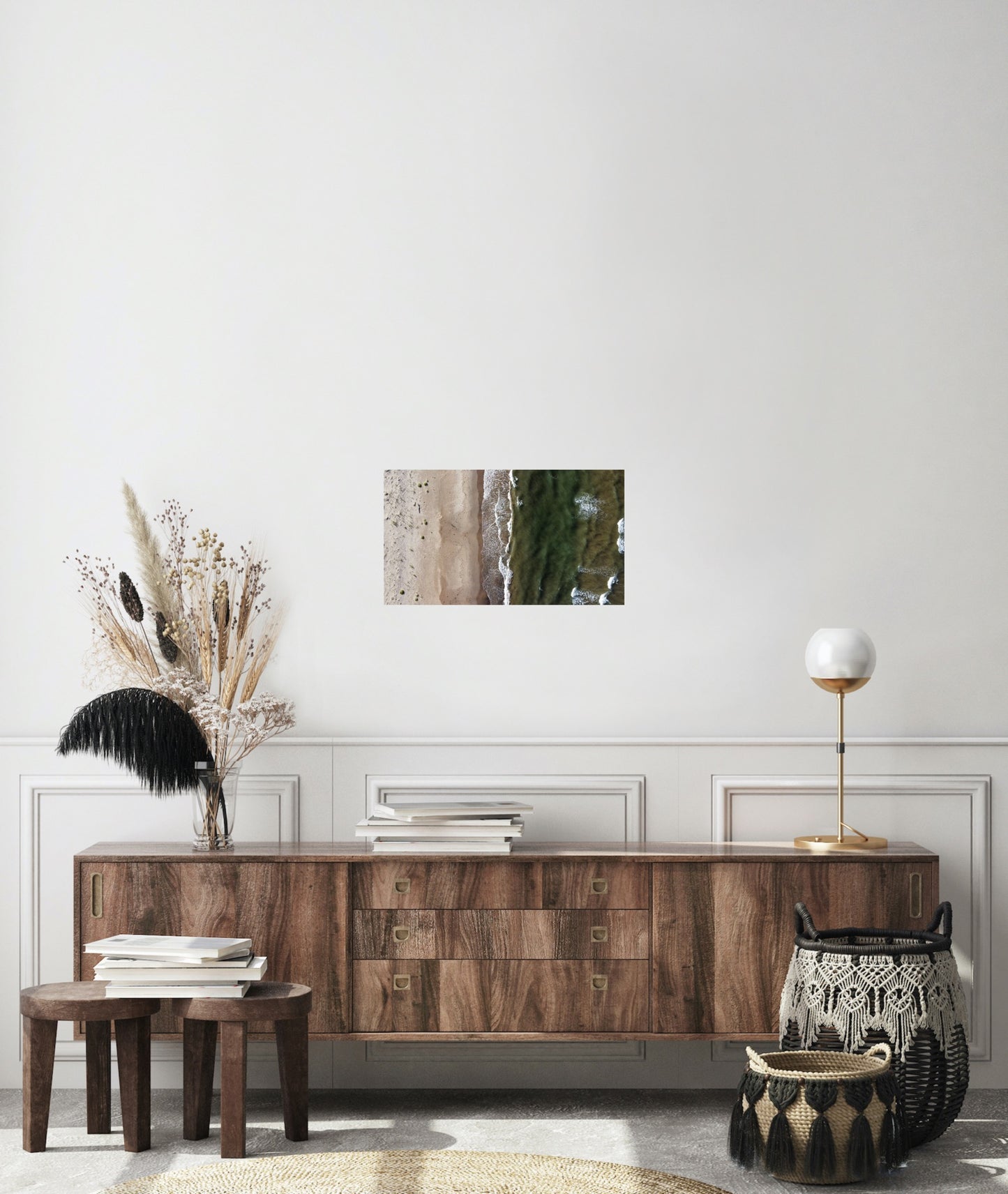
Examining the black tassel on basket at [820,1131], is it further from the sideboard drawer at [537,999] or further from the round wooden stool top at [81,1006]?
the round wooden stool top at [81,1006]

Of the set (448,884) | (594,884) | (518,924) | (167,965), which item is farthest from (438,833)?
(167,965)

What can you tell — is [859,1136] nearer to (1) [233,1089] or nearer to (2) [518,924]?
(2) [518,924]

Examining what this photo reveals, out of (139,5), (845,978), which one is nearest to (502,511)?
(845,978)

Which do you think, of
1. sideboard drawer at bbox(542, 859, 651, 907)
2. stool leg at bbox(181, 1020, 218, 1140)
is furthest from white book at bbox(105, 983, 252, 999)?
sideboard drawer at bbox(542, 859, 651, 907)

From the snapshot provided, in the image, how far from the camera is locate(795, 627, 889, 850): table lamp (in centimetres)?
321

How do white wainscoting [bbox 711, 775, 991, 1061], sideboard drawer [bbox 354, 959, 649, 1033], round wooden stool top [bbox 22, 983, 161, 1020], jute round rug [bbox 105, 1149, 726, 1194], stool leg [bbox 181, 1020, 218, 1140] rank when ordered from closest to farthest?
jute round rug [bbox 105, 1149, 726, 1194], round wooden stool top [bbox 22, 983, 161, 1020], stool leg [bbox 181, 1020, 218, 1140], sideboard drawer [bbox 354, 959, 649, 1033], white wainscoting [bbox 711, 775, 991, 1061]

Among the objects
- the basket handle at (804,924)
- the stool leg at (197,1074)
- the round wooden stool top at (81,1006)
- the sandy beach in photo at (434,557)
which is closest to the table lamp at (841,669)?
the basket handle at (804,924)

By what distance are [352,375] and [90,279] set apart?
786mm

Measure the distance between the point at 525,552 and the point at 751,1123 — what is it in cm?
155

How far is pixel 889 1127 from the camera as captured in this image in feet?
8.70

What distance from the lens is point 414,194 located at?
3504 millimetres

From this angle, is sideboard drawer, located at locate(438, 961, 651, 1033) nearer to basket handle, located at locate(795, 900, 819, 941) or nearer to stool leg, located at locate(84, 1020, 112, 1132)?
basket handle, located at locate(795, 900, 819, 941)

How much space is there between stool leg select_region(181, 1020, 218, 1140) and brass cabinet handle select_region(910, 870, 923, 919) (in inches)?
67.3

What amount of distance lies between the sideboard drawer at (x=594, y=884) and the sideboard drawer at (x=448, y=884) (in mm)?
33
